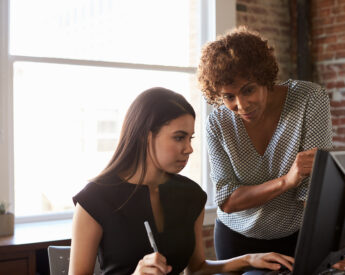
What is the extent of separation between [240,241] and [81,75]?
5.98 feet

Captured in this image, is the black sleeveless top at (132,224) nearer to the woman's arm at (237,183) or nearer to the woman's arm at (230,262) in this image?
the woman's arm at (230,262)

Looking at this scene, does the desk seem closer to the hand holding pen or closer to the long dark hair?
the long dark hair

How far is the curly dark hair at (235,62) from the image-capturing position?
5.82 ft

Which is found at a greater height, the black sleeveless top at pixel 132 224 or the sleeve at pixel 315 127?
the sleeve at pixel 315 127

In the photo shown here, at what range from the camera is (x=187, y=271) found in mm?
1835

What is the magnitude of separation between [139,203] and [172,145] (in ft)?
0.75

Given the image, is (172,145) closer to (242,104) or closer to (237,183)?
(242,104)

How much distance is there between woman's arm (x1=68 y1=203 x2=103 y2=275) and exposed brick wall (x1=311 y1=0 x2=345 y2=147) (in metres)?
2.82

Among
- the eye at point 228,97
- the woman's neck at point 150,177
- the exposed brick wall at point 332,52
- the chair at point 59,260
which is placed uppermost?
the exposed brick wall at point 332,52

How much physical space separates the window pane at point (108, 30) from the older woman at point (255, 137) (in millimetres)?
1635

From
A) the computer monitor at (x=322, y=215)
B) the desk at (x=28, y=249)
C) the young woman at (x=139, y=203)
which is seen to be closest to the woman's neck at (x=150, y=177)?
the young woman at (x=139, y=203)

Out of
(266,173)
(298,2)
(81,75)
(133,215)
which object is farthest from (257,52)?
(298,2)

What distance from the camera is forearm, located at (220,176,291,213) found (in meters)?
1.79

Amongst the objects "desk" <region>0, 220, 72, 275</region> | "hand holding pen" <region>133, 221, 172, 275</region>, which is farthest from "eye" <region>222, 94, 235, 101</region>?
"desk" <region>0, 220, 72, 275</region>
